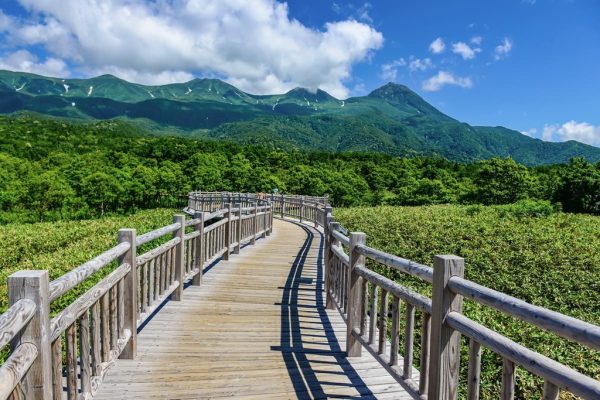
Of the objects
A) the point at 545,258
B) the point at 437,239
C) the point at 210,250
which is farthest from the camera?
the point at 437,239

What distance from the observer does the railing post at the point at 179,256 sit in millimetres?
6211

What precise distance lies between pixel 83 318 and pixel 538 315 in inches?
115

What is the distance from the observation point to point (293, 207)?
2495 centimetres

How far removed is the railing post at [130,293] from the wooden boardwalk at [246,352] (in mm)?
135

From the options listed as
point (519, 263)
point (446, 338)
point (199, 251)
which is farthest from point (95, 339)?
point (519, 263)

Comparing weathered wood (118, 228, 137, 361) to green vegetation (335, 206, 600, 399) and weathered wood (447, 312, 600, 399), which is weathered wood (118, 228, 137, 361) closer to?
weathered wood (447, 312, 600, 399)

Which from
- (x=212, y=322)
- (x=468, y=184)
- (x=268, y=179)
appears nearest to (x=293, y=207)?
(x=212, y=322)

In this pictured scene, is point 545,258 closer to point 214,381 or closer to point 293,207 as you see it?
point 214,381

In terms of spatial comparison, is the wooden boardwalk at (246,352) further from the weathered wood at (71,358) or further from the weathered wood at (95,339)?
the weathered wood at (71,358)

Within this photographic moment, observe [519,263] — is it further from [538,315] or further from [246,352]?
[538,315]

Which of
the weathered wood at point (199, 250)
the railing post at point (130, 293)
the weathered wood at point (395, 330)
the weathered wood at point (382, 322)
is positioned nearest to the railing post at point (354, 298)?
the weathered wood at point (382, 322)

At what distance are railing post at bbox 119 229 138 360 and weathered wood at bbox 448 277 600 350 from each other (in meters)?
3.03

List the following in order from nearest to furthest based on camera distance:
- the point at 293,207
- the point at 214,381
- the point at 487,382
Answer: the point at 214,381 → the point at 487,382 → the point at 293,207

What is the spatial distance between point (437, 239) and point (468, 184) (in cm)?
5470
